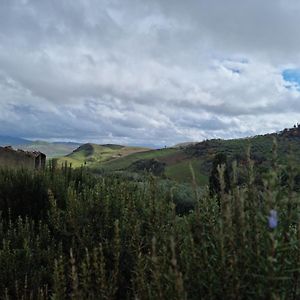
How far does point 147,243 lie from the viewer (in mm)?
3953

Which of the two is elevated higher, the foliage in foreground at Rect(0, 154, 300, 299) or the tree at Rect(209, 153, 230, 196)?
the tree at Rect(209, 153, 230, 196)

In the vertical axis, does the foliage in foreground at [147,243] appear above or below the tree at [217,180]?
below

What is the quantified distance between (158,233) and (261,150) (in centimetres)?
7398

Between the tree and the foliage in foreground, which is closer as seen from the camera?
the foliage in foreground

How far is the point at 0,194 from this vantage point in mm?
7043

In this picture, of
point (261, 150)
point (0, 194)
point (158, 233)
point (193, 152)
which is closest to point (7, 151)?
point (0, 194)

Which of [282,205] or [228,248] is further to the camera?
[228,248]

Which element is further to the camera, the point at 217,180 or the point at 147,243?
the point at 217,180

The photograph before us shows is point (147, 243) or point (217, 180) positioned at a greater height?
point (217, 180)

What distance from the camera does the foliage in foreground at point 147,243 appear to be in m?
2.42

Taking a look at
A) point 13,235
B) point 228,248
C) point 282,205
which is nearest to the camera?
point 282,205

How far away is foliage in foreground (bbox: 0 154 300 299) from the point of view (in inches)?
95.1

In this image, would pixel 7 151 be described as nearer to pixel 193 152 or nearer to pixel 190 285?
pixel 190 285

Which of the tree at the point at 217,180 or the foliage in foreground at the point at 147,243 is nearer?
the foliage in foreground at the point at 147,243
